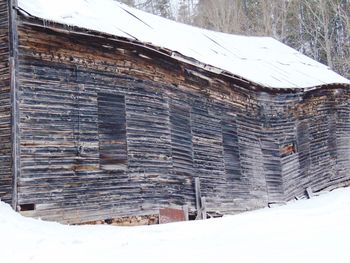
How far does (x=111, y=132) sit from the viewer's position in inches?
457

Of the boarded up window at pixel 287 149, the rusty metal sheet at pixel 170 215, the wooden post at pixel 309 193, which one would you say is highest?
the boarded up window at pixel 287 149

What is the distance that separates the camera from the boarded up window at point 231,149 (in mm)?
15547

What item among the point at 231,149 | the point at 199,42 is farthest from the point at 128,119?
the point at 199,42

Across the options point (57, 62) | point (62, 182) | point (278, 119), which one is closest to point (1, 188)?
point (62, 182)

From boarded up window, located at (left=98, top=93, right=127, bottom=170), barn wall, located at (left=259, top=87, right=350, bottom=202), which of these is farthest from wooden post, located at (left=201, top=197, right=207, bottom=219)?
barn wall, located at (left=259, top=87, right=350, bottom=202)

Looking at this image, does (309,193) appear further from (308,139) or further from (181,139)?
(181,139)

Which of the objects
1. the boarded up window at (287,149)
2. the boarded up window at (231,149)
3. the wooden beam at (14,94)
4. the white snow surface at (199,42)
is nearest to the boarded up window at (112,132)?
the white snow surface at (199,42)

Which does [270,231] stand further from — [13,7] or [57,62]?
[13,7]

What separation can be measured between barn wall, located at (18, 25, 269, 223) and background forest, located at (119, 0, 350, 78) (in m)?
24.8

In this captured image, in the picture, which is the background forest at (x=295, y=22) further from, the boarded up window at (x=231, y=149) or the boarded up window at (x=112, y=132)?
the boarded up window at (x=112, y=132)

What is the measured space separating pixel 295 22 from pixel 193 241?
38.2 m

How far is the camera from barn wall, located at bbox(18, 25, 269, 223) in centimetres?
1034

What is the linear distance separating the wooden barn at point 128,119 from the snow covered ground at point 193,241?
126 cm

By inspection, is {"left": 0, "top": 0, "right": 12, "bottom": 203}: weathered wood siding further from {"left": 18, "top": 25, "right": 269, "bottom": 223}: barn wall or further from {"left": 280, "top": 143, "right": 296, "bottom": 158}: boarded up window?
{"left": 280, "top": 143, "right": 296, "bottom": 158}: boarded up window
